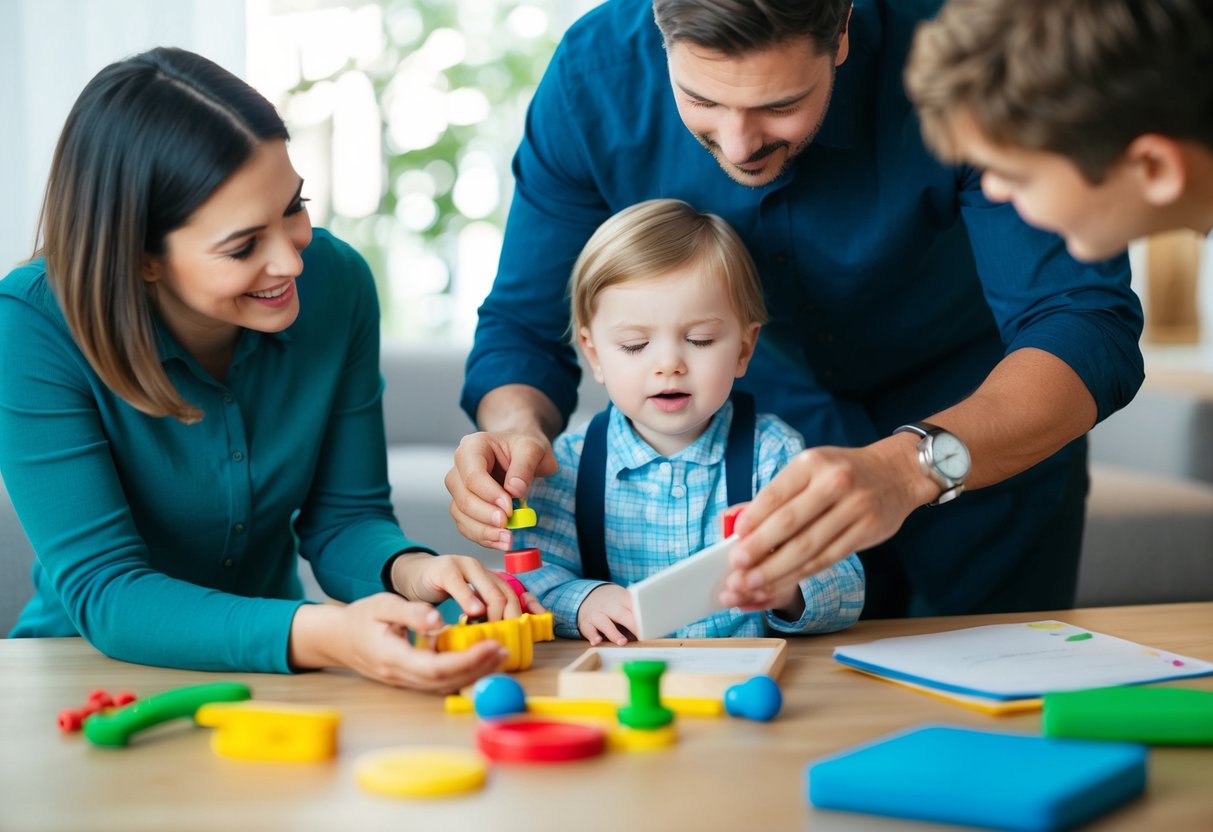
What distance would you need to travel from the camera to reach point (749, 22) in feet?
4.04

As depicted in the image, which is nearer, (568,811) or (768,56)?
(568,811)

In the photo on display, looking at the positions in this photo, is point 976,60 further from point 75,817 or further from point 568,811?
point 75,817

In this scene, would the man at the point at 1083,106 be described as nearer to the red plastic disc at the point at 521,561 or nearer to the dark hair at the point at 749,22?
the dark hair at the point at 749,22

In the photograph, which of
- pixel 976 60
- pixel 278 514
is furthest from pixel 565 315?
pixel 976 60

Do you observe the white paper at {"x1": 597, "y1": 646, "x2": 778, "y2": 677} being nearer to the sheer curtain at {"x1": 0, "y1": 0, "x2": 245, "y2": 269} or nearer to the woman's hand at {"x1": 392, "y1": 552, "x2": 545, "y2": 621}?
the woman's hand at {"x1": 392, "y1": 552, "x2": 545, "y2": 621}

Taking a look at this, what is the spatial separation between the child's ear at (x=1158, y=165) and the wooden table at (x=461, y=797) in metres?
0.42

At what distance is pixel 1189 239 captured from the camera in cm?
496

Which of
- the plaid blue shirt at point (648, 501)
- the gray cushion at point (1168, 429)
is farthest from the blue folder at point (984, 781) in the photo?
the gray cushion at point (1168, 429)

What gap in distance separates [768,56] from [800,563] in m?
0.53

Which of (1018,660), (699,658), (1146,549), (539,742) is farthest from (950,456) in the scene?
(1146,549)

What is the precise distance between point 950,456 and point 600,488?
0.45 metres

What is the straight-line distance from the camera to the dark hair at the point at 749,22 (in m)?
1.23

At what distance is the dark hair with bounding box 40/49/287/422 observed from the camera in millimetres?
1308

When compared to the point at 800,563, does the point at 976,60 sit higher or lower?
higher
